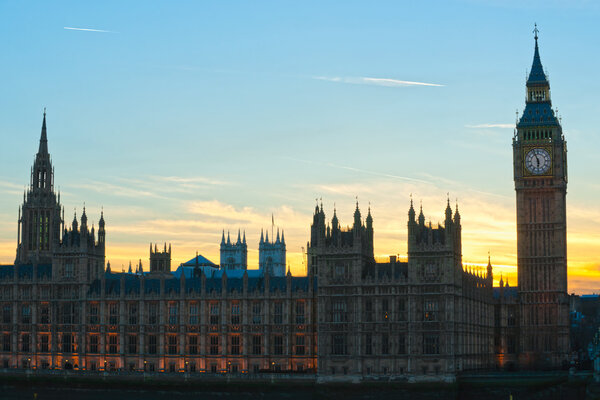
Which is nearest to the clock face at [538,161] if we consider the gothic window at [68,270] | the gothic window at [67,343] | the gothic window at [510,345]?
the gothic window at [510,345]

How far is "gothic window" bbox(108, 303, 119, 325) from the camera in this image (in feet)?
529

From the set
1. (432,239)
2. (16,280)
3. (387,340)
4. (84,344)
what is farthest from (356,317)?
(16,280)

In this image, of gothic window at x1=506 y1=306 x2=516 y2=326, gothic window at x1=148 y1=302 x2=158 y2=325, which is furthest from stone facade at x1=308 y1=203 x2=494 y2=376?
gothic window at x1=148 y1=302 x2=158 y2=325

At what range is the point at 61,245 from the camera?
167m

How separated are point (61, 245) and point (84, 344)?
652 inches

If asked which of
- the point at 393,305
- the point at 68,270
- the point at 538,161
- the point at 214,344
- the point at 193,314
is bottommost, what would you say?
the point at 214,344

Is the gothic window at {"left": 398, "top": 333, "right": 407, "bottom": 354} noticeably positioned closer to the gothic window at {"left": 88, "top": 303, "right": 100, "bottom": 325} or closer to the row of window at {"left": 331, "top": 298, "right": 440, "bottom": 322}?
the row of window at {"left": 331, "top": 298, "right": 440, "bottom": 322}

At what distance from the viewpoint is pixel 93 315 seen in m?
162

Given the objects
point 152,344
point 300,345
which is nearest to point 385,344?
point 300,345

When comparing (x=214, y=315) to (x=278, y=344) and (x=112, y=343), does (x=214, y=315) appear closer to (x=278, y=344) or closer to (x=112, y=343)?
(x=278, y=344)

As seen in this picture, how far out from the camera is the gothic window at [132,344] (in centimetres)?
15975

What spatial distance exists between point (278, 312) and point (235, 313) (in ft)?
22.3

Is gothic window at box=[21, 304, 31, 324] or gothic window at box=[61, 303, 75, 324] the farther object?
gothic window at box=[21, 304, 31, 324]

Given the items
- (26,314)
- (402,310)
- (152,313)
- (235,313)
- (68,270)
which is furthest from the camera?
(26,314)
